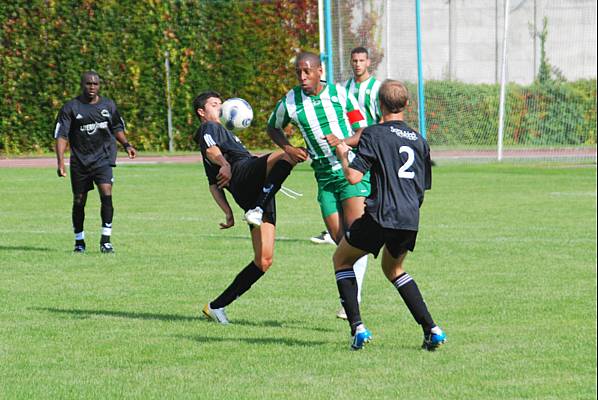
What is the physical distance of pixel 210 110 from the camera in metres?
9.72

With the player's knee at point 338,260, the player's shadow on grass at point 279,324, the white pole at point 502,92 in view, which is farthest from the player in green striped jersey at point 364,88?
the white pole at point 502,92

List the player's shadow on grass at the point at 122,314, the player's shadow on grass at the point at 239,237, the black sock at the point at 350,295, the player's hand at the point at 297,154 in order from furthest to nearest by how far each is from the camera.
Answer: the player's shadow on grass at the point at 239,237
the player's shadow on grass at the point at 122,314
the player's hand at the point at 297,154
the black sock at the point at 350,295

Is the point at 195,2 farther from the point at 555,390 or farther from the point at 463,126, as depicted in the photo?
the point at 555,390

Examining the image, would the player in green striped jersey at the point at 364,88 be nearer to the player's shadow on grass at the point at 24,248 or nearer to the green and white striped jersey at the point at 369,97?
the green and white striped jersey at the point at 369,97

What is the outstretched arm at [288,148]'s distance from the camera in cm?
891

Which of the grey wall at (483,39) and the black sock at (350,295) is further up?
the grey wall at (483,39)

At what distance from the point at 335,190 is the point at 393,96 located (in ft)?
6.43

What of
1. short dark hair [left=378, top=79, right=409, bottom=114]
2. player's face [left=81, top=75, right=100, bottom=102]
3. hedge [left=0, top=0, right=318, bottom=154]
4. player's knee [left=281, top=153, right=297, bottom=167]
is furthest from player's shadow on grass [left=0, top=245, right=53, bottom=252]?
hedge [left=0, top=0, right=318, bottom=154]

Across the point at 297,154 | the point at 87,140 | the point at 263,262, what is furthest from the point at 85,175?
the point at 297,154

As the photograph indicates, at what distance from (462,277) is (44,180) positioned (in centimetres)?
1517

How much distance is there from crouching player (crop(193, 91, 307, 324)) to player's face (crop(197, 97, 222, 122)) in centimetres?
18

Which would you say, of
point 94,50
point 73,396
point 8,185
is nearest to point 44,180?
point 8,185

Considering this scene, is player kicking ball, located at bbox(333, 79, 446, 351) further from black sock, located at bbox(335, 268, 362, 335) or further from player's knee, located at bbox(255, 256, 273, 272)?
player's knee, located at bbox(255, 256, 273, 272)

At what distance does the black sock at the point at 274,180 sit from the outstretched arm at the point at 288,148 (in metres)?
0.10
